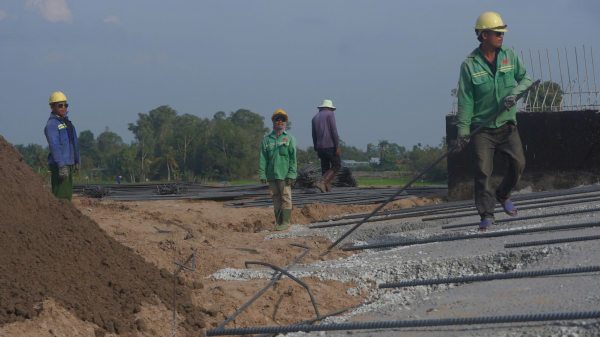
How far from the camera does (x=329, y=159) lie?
11.8 meters

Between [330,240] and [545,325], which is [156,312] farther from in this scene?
[330,240]

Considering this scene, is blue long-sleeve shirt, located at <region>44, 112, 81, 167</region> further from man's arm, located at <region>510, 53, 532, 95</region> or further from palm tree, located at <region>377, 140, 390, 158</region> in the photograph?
palm tree, located at <region>377, 140, 390, 158</region>

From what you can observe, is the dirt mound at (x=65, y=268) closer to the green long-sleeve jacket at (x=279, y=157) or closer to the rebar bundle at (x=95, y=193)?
the green long-sleeve jacket at (x=279, y=157)

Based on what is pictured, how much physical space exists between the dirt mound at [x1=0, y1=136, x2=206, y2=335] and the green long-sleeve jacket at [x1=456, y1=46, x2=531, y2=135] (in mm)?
3239

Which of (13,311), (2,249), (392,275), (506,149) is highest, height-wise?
(506,149)

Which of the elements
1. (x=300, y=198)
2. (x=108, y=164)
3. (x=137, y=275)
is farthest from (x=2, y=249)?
(x=108, y=164)

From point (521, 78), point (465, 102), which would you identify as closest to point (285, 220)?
point (465, 102)

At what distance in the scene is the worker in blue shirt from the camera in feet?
24.2

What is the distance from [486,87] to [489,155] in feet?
2.24

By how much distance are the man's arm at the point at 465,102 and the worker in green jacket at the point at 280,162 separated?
316 centimetres

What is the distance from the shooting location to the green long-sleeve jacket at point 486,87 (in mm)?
5488

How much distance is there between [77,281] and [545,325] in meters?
3.07

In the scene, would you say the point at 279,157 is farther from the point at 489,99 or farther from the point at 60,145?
the point at 489,99

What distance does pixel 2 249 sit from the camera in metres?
3.99
